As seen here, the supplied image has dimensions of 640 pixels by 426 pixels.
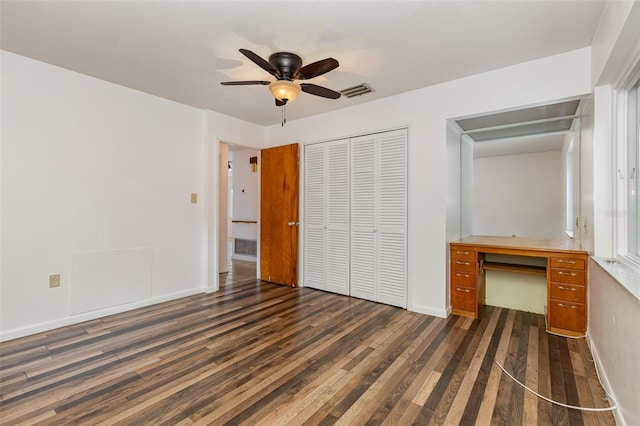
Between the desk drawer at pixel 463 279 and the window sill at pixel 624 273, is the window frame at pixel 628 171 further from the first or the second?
the desk drawer at pixel 463 279

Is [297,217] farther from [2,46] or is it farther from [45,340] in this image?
[2,46]

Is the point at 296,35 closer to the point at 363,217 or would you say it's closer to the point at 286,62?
the point at 286,62

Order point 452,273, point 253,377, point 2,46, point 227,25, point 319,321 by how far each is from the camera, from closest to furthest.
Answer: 1. point 253,377
2. point 227,25
3. point 2,46
4. point 319,321
5. point 452,273

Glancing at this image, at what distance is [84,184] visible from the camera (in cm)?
307

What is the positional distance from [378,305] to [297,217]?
1.70 meters

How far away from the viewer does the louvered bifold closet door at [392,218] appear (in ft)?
11.4

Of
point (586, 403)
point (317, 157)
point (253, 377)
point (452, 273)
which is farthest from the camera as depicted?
point (317, 157)

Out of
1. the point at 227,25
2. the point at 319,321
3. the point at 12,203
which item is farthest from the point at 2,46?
the point at 319,321

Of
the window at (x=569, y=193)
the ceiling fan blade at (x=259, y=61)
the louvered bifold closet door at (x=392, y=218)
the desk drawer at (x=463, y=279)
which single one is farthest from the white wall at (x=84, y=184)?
the window at (x=569, y=193)

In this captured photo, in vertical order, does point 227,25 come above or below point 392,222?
above

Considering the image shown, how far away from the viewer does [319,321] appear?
3.07 metres

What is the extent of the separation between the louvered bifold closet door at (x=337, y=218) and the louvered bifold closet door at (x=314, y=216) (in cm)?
9

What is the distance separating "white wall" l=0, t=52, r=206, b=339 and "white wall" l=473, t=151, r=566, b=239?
4.88 metres

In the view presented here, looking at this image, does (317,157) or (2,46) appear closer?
(2,46)
